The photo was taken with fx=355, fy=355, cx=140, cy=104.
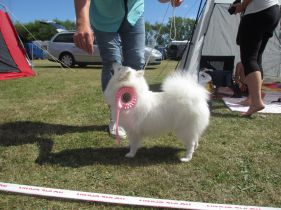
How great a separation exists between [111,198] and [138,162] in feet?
2.30

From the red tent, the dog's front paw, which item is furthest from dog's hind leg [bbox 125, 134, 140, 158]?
the red tent

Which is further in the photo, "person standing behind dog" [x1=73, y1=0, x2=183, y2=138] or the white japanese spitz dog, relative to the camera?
"person standing behind dog" [x1=73, y1=0, x2=183, y2=138]

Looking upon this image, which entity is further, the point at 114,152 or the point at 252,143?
the point at 252,143

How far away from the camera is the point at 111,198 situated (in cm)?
214

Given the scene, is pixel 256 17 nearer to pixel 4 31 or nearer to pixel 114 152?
pixel 114 152

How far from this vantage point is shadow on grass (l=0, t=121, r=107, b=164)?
10.4 feet

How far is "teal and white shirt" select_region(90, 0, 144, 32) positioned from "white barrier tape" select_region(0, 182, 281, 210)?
161 cm

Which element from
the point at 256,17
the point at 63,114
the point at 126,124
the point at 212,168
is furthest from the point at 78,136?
the point at 256,17

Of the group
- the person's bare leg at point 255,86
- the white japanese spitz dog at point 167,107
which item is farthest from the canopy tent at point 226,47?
the white japanese spitz dog at point 167,107

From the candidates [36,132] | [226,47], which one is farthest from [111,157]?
[226,47]

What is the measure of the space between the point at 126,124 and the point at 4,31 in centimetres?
613

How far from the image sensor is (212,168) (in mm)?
2693

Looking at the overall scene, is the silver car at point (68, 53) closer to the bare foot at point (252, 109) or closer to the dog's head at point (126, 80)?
the bare foot at point (252, 109)

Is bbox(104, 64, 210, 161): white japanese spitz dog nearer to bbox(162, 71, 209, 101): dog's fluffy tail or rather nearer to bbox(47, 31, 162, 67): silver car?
bbox(162, 71, 209, 101): dog's fluffy tail
